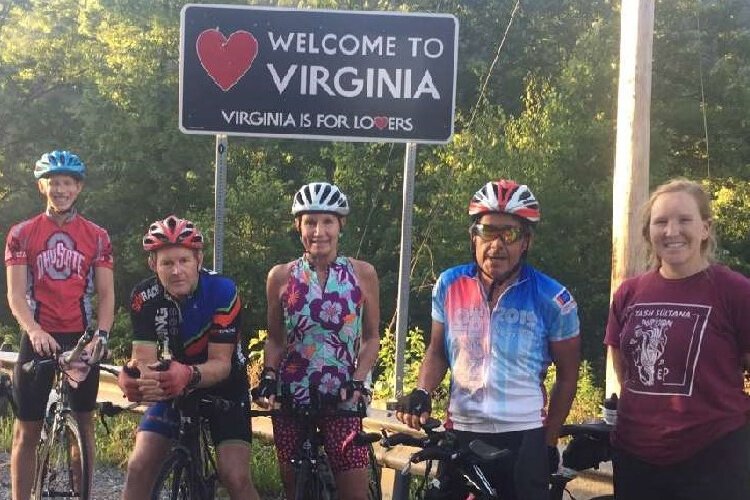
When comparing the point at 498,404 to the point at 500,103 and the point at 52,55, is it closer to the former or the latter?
the point at 500,103

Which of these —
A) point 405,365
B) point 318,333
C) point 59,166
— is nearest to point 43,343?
point 59,166

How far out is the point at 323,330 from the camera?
165 inches

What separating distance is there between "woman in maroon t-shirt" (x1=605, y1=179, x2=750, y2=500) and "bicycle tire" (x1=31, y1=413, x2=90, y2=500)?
10.2ft

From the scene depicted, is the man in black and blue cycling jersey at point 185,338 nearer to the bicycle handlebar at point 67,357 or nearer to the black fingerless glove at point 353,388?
the black fingerless glove at point 353,388

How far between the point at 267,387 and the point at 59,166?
2.01 meters

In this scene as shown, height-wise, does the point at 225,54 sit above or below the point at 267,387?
above

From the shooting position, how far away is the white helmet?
4301 mm

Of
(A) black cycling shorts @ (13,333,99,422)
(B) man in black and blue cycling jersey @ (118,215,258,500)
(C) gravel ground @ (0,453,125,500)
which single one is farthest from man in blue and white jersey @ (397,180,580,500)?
(C) gravel ground @ (0,453,125,500)

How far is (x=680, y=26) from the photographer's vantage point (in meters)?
29.6

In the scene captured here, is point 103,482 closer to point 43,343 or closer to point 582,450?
point 43,343

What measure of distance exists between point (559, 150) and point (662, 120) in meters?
3.46

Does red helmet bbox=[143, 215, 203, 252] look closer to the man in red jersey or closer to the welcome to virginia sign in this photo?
the man in red jersey

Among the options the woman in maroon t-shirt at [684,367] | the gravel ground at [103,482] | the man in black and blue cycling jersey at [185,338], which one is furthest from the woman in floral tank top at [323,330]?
the gravel ground at [103,482]

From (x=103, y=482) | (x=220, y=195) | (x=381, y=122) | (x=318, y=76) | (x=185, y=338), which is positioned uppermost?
(x=318, y=76)
